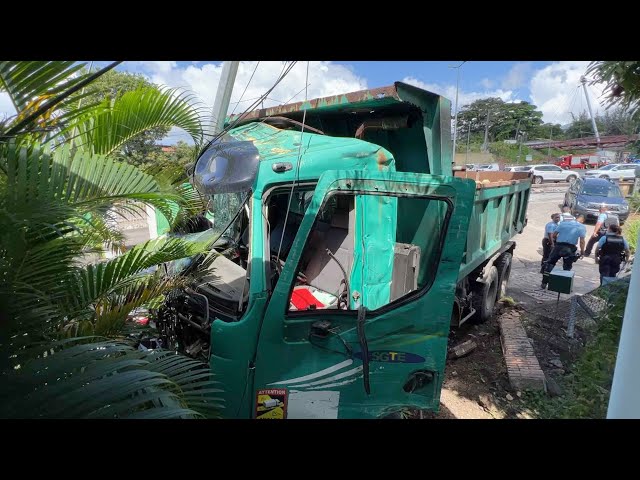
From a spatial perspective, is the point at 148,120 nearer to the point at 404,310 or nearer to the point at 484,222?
the point at 404,310

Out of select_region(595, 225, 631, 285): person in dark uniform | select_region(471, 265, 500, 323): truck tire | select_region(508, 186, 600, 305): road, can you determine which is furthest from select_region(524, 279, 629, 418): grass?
select_region(508, 186, 600, 305): road

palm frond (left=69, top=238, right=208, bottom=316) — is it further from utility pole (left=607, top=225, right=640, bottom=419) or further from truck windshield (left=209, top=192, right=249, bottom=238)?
utility pole (left=607, top=225, right=640, bottom=419)

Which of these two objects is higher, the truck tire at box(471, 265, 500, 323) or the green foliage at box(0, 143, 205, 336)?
the green foliage at box(0, 143, 205, 336)

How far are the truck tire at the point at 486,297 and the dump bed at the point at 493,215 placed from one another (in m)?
0.32

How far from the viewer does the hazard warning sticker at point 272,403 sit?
7.54 ft

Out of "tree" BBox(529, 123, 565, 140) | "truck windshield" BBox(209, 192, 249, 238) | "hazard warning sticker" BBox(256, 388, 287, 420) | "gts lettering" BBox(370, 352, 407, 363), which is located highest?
"tree" BBox(529, 123, 565, 140)

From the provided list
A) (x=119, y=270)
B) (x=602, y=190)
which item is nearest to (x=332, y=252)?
(x=119, y=270)

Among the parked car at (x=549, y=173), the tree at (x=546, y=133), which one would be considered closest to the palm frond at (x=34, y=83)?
the tree at (x=546, y=133)

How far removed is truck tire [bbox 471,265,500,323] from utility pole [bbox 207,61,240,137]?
3659 mm

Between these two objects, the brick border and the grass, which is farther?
the brick border

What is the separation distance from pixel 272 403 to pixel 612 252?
6007 millimetres

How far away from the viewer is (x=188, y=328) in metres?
2.62

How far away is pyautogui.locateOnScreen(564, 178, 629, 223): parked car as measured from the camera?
287 inches
